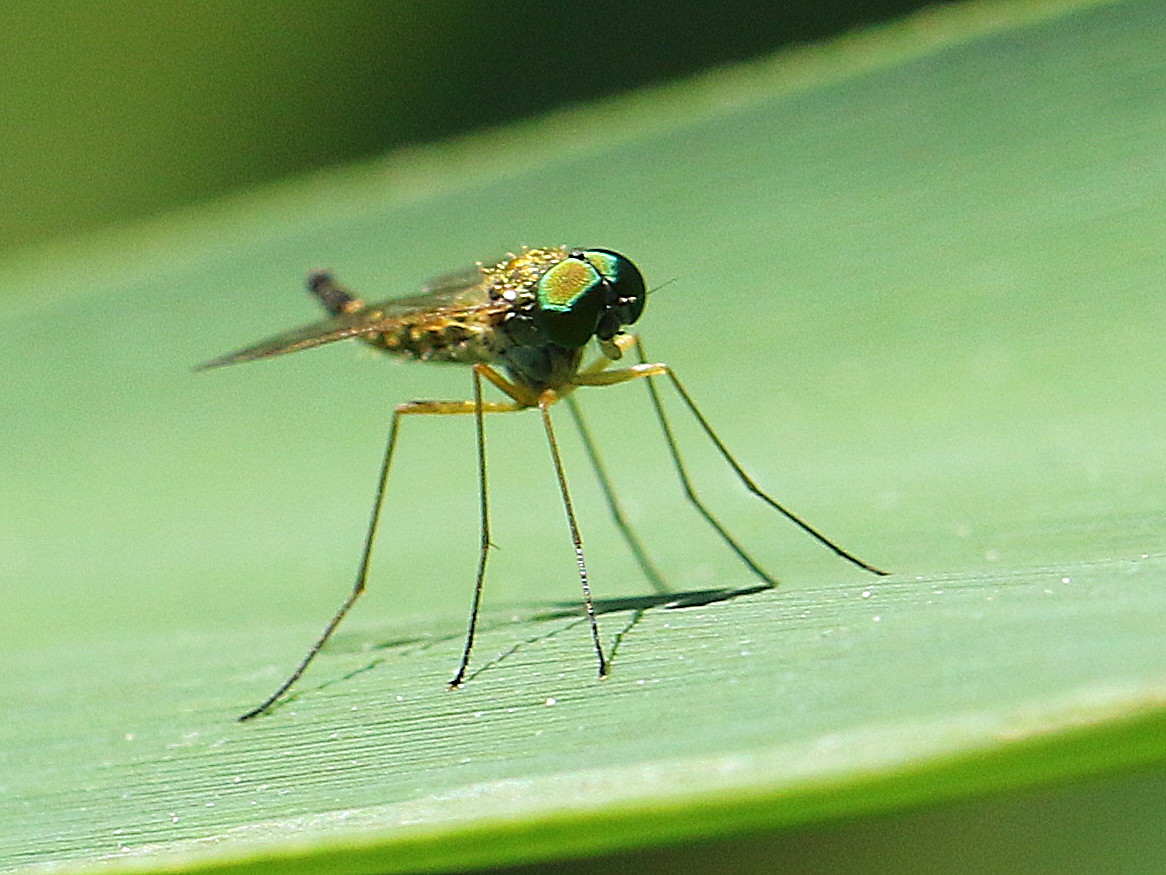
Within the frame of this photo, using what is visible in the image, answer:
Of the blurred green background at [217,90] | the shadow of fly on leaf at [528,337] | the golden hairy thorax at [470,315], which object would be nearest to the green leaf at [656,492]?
the shadow of fly on leaf at [528,337]

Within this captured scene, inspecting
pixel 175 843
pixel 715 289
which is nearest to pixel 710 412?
pixel 715 289

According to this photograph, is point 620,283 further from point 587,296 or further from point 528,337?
point 528,337

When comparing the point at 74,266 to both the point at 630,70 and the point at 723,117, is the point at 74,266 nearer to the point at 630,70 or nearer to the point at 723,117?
the point at 723,117

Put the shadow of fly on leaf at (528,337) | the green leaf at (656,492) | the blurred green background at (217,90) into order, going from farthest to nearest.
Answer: the blurred green background at (217,90)
the shadow of fly on leaf at (528,337)
the green leaf at (656,492)

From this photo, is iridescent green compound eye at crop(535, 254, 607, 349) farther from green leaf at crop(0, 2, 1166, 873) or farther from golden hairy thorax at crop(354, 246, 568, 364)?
green leaf at crop(0, 2, 1166, 873)

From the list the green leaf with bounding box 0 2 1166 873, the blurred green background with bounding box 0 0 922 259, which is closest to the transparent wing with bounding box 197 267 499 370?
the green leaf with bounding box 0 2 1166 873

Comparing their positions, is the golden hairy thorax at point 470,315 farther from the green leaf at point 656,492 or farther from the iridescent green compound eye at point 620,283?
the green leaf at point 656,492

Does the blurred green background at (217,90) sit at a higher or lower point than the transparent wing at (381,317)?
higher
